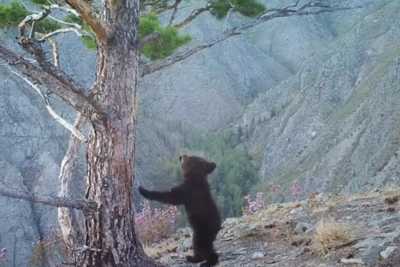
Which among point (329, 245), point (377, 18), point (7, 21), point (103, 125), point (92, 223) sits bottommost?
point (329, 245)

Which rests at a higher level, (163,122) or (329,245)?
(163,122)

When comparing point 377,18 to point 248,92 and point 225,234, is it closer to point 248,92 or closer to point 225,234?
point 248,92

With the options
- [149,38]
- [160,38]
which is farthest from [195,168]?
[160,38]

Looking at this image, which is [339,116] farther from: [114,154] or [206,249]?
[114,154]

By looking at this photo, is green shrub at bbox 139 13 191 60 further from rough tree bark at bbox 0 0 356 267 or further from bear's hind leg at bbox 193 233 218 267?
bear's hind leg at bbox 193 233 218 267

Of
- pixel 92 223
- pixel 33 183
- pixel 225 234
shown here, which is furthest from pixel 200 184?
pixel 33 183

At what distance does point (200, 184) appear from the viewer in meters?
5.79

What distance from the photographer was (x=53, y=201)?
179 inches

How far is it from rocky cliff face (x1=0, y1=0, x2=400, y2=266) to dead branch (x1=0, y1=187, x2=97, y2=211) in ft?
63.7

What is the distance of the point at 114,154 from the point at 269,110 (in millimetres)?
56912

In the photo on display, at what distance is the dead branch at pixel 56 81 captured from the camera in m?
4.73

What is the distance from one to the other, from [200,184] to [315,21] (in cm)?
7609

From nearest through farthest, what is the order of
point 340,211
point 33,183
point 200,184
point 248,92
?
point 200,184 → point 340,211 → point 33,183 → point 248,92

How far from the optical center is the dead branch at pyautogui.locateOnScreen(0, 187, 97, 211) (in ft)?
14.3
